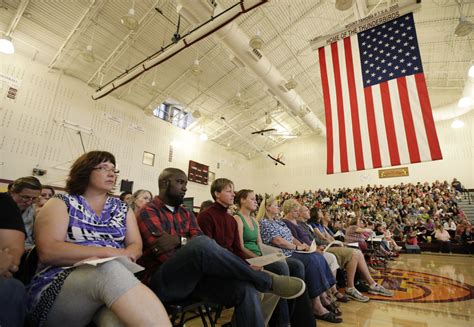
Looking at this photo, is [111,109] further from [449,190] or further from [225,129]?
[449,190]

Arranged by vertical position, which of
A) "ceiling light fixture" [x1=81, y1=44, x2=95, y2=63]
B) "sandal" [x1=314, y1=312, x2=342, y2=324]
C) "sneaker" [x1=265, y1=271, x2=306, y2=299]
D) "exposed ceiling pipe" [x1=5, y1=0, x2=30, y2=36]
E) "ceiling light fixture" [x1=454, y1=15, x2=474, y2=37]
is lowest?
"sandal" [x1=314, y1=312, x2=342, y2=324]

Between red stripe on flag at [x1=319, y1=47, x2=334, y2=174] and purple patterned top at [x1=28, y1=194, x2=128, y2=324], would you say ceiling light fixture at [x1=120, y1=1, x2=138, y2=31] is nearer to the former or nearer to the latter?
red stripe on flag at [x1=319, y1=47, x2=334, y2=174]

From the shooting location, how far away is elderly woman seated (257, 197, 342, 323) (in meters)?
2.22

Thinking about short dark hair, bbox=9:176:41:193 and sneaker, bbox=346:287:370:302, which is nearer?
short dark hair, bbox=9:176:41:193

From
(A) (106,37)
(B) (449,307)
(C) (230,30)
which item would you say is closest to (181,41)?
(C) (230,30)

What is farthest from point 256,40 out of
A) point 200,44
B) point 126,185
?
point 126,185

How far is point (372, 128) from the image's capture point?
10.8 feet

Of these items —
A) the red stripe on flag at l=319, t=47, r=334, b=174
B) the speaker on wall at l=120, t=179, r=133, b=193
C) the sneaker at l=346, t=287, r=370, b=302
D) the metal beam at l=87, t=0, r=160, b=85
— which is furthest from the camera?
the speaker on wall at l=120, t=179, r=133, b=193

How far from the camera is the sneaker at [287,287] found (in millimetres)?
1327

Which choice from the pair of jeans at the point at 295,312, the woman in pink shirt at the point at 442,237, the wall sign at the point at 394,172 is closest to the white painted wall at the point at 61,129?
the pair of jeans at the point at 295,312

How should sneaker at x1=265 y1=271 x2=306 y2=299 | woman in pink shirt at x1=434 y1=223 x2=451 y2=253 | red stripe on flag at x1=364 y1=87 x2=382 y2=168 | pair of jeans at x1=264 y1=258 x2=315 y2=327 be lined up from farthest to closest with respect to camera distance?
1. woman in pink shirt at x1=434 y1=223 x2=451 y2=253
2. red stripe on flag at x1=364 y1=87 x2=382 y2=168
3. pair of jeans at x1=264 y1=258 x2=315 y2=327
4. sneaker at x1=265 y1=271 x2=306 y2=299

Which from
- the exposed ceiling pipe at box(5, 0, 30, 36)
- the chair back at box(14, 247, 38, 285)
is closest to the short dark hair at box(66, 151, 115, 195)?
the chair back at box(14, 247, 38, 285)

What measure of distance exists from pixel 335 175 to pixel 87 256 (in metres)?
13.5

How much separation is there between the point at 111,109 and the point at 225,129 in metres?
5.37
